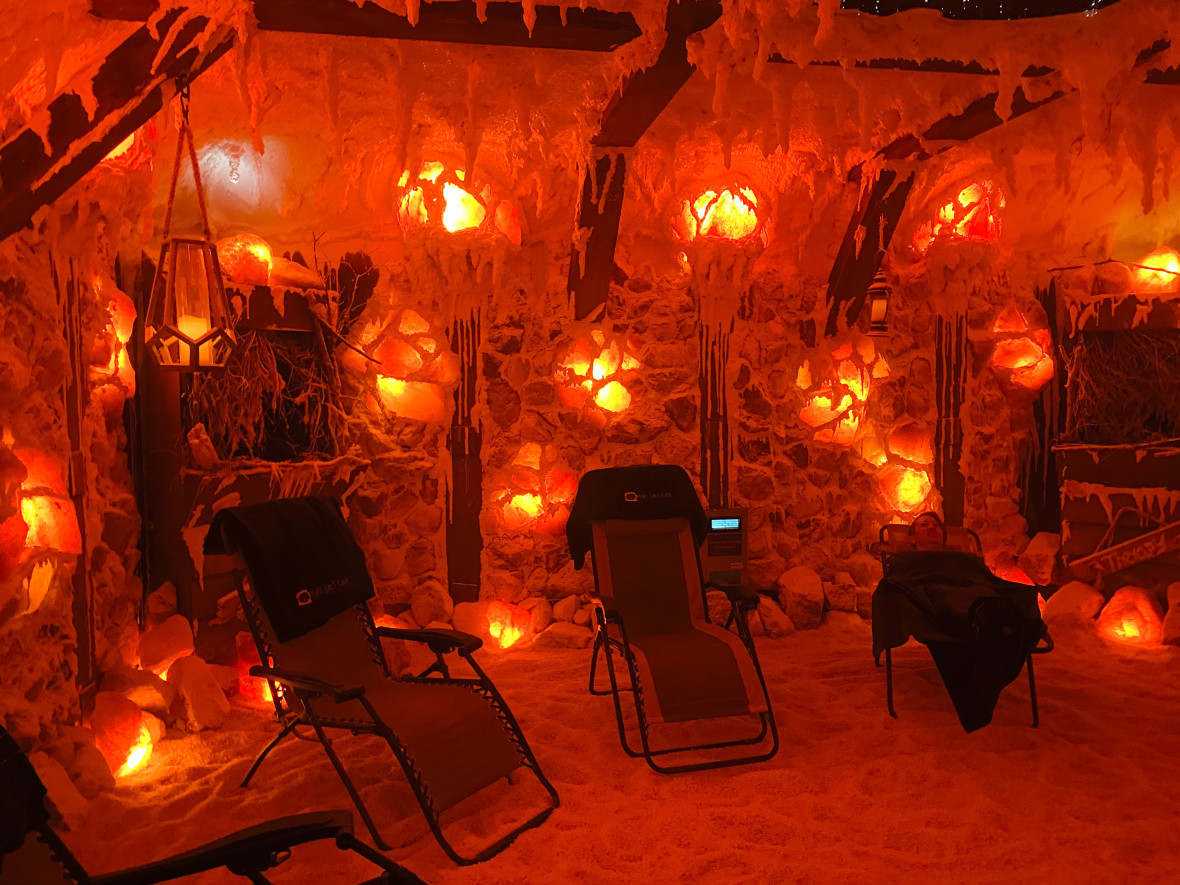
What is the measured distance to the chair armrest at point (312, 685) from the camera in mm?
2518

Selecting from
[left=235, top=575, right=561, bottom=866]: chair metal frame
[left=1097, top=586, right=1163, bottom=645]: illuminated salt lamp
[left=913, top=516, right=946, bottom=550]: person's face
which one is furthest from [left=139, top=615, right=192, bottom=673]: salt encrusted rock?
[left=1097, top=586, right=1163, bottom=645]: illuminated salt lamp

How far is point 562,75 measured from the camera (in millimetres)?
3717

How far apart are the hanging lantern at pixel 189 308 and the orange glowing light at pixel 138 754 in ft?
4.96

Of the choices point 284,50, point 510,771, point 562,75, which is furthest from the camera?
point 562,75

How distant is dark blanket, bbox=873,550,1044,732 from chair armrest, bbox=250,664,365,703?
235 cm

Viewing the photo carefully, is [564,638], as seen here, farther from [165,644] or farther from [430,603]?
[165,644]

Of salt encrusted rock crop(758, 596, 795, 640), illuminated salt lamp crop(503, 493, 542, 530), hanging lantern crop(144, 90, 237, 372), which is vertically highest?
hanging lantern crop(144, 90, 237, 372)

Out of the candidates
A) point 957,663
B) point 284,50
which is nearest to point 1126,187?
point 957,663

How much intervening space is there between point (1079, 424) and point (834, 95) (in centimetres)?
294

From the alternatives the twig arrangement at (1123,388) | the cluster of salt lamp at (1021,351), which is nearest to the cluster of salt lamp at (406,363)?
the cluster of salt lamp at (1021,351)

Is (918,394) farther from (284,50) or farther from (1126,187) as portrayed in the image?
(284,50)

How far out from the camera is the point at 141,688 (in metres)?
3.49

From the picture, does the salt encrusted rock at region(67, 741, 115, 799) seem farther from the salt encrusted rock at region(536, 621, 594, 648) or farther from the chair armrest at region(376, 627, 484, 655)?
the salt encrusted rock at region(536, 621, 594, 648)

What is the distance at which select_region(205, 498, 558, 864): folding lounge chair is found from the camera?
2615mm
